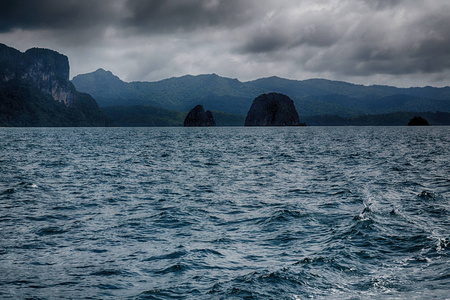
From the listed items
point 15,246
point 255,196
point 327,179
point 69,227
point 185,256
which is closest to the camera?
point 185,256

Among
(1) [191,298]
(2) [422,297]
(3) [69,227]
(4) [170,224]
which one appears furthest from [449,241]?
(3) [69,227]

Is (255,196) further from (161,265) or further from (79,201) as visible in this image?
(161,265)

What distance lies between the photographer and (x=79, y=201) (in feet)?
74.9

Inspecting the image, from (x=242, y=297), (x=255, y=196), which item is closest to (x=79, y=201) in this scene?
(x=255, y=196)

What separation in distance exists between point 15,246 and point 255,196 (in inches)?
582

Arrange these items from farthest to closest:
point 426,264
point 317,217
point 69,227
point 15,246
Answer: point 317,217, point 69,227, point 15,246, point 426,264

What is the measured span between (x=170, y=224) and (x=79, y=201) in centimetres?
833

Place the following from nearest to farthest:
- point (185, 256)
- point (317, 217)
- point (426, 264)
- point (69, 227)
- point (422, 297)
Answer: point (422, 297)
point (426, 264)
point (185, 256)
point (69, 227)
point (317, 217)

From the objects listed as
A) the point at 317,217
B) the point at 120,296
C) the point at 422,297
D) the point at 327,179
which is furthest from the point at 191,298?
the point at 327,179

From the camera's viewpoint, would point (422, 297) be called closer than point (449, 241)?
Yes

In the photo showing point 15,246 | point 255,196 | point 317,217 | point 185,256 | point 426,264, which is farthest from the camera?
point 255,196

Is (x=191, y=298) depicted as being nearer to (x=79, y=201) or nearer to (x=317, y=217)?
(x=317, y=217)

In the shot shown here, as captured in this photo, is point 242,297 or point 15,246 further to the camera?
point 15,246

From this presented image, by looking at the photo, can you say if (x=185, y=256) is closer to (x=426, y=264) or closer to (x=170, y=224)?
(x=170, y=224)
